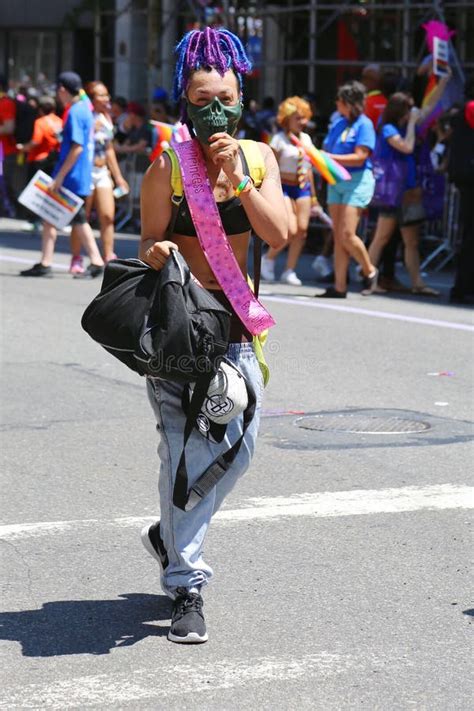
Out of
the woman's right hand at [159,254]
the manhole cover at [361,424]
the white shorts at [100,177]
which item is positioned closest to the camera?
the woman's right hand at [159,254]

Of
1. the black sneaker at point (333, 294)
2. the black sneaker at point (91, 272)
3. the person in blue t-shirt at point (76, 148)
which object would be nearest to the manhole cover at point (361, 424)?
the black sneaker at point (333, 294)

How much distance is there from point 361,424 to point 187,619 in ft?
11.6

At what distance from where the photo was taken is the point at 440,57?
16984 millimetres

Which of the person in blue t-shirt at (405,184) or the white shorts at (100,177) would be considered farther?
the white shorts at (100,177)

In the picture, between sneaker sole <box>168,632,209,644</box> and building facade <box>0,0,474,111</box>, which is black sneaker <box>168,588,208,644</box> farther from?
building facade <box>0,0,474,111</box>

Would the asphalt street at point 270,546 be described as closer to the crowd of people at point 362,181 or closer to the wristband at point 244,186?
the wristband at point 244,186

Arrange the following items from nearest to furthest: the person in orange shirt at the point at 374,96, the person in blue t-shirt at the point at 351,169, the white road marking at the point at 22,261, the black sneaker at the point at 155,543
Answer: the black sneaker at the point at 155,543, the person in blue t-shirt at the point at 351,169, the person in orange shirt at the point at 374,96, the white road marking at the point at 22,261

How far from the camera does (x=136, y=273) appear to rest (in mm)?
4523

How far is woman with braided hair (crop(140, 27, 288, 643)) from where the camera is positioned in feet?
15.2

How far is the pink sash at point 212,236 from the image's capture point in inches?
182

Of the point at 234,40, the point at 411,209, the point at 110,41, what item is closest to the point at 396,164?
the point at 411,209

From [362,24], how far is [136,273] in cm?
1862

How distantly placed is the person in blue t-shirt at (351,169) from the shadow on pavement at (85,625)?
338 inches

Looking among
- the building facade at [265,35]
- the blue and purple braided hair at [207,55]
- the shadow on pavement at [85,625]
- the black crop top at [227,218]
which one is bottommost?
the shadow on pavement at [85,625]
